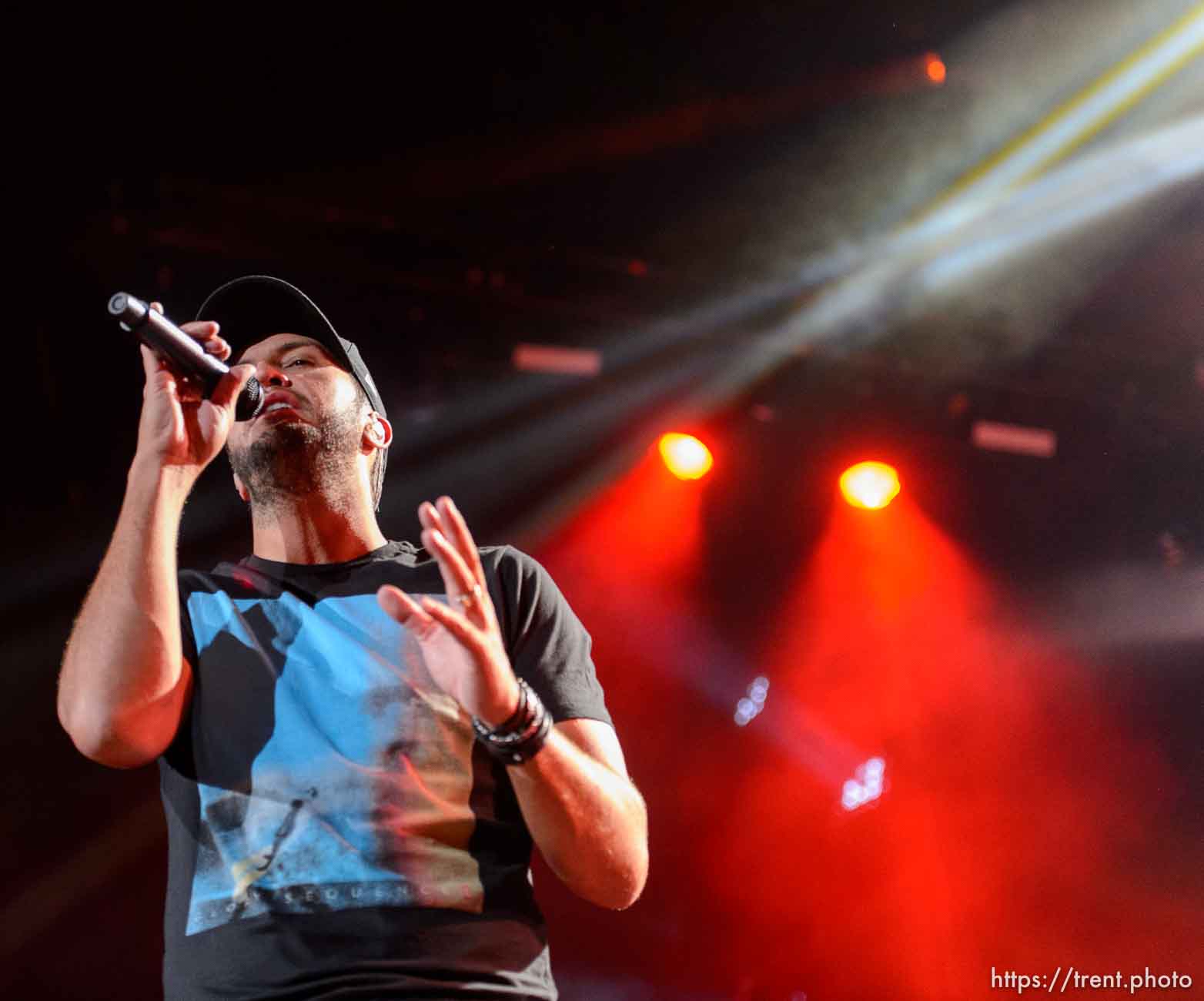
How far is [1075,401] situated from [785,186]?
185 cm

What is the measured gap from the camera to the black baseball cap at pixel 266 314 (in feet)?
7.06

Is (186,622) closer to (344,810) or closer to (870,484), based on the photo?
(344,810)

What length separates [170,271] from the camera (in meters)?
4.28

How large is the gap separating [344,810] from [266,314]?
1.05 metres

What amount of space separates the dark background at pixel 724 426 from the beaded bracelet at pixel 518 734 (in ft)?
10.4

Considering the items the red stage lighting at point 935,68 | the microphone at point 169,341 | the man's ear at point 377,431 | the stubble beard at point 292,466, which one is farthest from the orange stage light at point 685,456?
the microphone at point 169,341

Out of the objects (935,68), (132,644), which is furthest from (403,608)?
(935,68)

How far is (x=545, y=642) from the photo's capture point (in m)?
1.77

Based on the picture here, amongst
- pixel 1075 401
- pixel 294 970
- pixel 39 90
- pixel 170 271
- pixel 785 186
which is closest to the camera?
pixel 294 970

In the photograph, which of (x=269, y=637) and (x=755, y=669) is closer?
(x=269, y=637)

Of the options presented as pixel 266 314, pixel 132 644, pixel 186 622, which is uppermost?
pixel 266 314

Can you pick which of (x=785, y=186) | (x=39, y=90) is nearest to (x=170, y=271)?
(x=39, y=90)

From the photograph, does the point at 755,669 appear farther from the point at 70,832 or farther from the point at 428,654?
the point at 428,654

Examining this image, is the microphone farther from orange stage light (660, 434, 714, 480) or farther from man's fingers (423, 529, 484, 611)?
orange stage light (660, 434, 714, 480)
